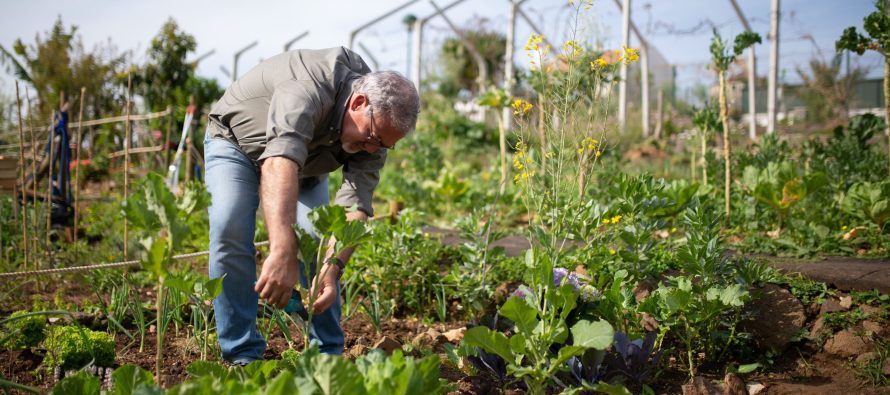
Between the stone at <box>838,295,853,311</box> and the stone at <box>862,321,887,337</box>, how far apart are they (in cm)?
11

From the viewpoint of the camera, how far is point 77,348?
1870 mm

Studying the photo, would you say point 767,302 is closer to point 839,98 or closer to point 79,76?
point 839,98

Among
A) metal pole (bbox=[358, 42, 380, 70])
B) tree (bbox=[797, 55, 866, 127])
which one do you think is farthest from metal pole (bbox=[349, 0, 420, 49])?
tree (bbox=[797, 55, 866, 127])

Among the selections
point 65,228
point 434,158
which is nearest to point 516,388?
point 65,228

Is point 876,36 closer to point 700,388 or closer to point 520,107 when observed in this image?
point 520,107

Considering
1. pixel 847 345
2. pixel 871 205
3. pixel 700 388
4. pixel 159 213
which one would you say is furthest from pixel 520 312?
pixel 871 205

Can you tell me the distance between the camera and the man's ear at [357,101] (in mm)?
2004

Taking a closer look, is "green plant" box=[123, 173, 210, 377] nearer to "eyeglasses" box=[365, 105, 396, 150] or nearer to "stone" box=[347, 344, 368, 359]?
"eyeglasses" box=[365, 105, 396, 150]

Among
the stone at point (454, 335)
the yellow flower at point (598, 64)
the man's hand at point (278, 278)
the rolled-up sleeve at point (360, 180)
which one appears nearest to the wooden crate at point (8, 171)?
the rolled-up sleeve at point (360, 180)

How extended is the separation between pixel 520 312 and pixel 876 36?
3.14 meters

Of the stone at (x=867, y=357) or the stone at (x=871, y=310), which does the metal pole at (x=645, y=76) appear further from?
the stone at (x=867, y=357)

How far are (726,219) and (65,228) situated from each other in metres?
4.29

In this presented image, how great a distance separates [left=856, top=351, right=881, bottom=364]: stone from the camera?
6.84 ft

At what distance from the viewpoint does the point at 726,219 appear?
3754 millimetres
